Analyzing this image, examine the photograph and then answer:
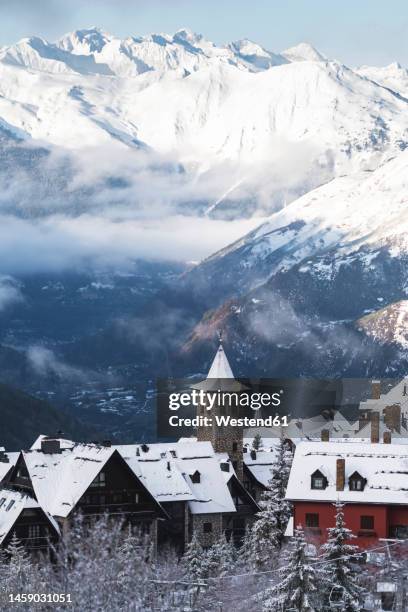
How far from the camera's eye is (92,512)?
116 metres

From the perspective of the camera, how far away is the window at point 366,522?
107125mm

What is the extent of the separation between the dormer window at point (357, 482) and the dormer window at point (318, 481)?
6.76 feet

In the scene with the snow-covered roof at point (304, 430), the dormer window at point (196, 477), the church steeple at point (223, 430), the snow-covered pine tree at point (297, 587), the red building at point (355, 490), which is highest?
the snow-covered roof at point (304, 430)

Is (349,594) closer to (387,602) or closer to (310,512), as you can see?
(387,602)

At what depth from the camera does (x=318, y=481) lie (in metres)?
110

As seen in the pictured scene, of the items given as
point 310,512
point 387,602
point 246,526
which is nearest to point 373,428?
point 246,526

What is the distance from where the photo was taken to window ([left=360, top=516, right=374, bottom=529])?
10712 cm

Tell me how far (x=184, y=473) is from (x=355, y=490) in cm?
2445

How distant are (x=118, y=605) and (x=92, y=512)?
35.9 meters

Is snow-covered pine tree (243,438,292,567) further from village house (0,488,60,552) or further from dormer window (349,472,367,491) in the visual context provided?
village house (0,488,60,552)

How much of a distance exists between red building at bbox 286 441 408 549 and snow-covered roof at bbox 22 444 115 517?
16091mm

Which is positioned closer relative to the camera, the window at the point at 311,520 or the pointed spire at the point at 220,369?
the window at the point at 311,520

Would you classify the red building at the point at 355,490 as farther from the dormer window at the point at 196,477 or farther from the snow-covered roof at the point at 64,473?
the dormer window at the point at 196,477

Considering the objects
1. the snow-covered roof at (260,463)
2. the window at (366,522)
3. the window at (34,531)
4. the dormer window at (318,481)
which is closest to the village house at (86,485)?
the window at (34,531)
